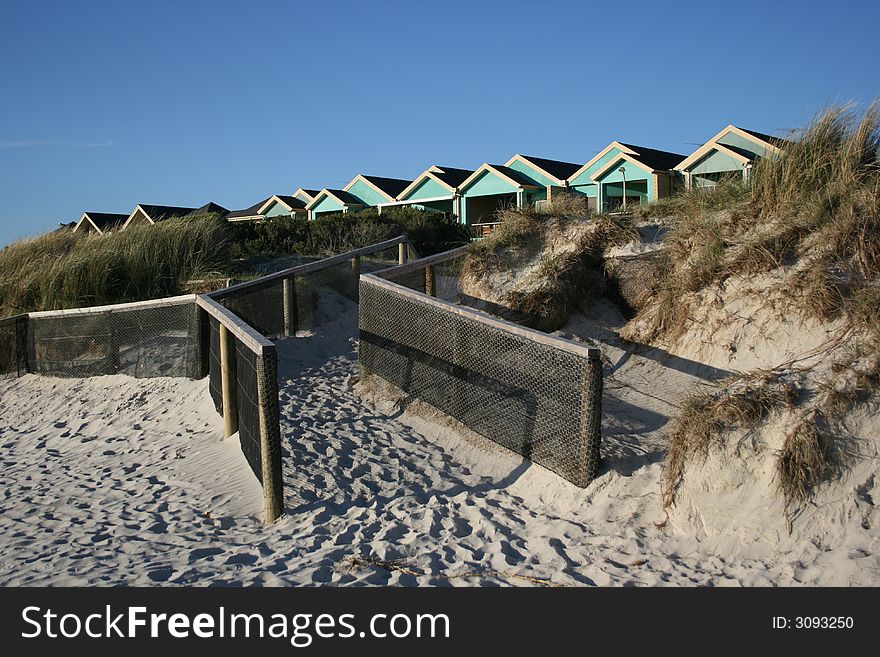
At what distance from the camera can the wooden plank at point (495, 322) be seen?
5.94 meters

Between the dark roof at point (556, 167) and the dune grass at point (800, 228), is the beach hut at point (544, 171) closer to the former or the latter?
the dark roof at point (556, 167)

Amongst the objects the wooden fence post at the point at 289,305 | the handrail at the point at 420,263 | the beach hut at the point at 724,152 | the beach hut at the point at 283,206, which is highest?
the beach hut at the point at 724,152

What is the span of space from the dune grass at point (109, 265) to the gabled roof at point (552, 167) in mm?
18003

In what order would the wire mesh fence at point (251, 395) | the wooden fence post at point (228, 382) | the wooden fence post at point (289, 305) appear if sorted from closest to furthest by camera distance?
1. the wire mesh fence at point (251, 395)
2. the wooden fence post at point (228, 382)
3. the wooden fence post at point (289, 305)

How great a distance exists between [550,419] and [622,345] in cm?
311

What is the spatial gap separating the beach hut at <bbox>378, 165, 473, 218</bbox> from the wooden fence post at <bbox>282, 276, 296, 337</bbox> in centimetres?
2297

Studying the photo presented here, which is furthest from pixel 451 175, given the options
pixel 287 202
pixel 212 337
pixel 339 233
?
pixel 212 337

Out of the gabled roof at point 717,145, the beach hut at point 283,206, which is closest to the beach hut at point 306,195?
the beach hut at point 283,206

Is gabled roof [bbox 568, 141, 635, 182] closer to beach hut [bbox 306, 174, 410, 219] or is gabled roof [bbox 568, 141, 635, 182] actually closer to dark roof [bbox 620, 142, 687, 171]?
dark roof [bbox 620, 142, 687, 171]

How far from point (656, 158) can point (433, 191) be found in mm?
10422

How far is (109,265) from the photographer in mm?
14180

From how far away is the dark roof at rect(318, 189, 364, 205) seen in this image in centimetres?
3628
